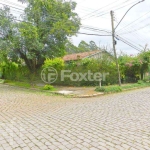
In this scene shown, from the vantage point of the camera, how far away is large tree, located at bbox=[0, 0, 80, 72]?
13812 millimetres

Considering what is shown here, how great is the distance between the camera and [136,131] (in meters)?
4.23

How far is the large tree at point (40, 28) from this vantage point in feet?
45.3

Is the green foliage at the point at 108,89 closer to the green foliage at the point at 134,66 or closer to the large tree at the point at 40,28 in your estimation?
the green foliage at the point at 134,66

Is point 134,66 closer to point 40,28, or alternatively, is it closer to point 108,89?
point 108,89

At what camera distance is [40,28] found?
15.1m

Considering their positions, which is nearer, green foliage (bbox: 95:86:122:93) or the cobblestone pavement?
the cobblestone pavement

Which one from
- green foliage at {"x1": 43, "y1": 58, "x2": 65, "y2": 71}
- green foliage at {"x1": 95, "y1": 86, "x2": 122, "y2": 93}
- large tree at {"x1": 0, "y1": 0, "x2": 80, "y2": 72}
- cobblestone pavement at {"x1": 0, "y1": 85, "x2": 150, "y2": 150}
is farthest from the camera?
green foliage at {"x1": 43, "y1": 58, "x2": 65, "y2": 71}

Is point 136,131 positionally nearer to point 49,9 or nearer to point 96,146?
point 96,146

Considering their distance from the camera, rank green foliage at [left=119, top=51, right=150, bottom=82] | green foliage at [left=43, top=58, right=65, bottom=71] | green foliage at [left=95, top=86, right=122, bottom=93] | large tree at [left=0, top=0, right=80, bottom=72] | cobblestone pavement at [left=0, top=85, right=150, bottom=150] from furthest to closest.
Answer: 1. green foliage at [left=119, top=51, right=150, bottom=82]
2. green foliage at [left=43, top=58, right=65, bottom=71]
3. large tree at [left=0, top=0, right=80, bottom=72]
4. green foliage at [left=95, top=86, right=122, bottom=93]
5. cobblestone pavement at [left=0, top=85, right=150, bottom=150]

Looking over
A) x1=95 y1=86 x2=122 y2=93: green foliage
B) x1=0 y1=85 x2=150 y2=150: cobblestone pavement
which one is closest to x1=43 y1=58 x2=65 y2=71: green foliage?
x1=95 y1=86 x2=122 y2=93: green foliage

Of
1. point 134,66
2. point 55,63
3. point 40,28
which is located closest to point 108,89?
point 55,63

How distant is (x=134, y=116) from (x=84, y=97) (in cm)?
513

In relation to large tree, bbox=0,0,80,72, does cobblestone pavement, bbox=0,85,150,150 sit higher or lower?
lower

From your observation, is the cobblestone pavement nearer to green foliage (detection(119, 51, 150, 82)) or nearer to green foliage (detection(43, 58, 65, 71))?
green foliage (detection(43, 58, 65, 71))
